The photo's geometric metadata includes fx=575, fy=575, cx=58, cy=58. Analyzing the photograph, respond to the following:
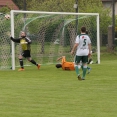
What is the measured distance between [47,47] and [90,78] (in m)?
8.37

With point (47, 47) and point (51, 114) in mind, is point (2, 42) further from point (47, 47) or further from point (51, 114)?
point (51, 114)

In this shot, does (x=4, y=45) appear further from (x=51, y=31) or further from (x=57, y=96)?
(x=57, y=96)

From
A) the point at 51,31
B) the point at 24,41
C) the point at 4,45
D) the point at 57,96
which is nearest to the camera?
the point at 57,96

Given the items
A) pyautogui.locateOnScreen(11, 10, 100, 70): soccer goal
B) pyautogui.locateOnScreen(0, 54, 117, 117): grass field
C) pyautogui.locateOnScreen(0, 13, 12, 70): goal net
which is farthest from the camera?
pyautogui.locateOnScreen(11, 10, 100, 70): soccer goal

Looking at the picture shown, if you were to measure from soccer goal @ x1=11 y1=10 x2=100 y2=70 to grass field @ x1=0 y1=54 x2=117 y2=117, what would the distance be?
6551 mm

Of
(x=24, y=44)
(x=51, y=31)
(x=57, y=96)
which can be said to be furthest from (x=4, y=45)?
(x=57, y=96)

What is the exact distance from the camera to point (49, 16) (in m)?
29.3

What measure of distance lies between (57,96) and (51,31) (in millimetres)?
14874

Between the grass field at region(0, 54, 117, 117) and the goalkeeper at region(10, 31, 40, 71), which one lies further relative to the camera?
the goalkeeper at region(10, 31, 40, 71)

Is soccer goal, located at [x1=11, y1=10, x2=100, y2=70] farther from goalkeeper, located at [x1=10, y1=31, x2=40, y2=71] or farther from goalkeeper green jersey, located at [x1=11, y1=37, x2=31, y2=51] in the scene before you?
goalkeeper green jersey, located at [x1=11, y1=37, x2=31, y2=51]

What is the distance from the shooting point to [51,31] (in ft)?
97.0

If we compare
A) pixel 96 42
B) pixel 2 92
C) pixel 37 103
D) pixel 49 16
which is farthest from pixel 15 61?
pixel 37 103

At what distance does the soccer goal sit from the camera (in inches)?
1093

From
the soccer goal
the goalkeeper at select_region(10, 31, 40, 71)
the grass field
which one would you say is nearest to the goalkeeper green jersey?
the goalkeeper at select_region(10, 31, 40, 71)
